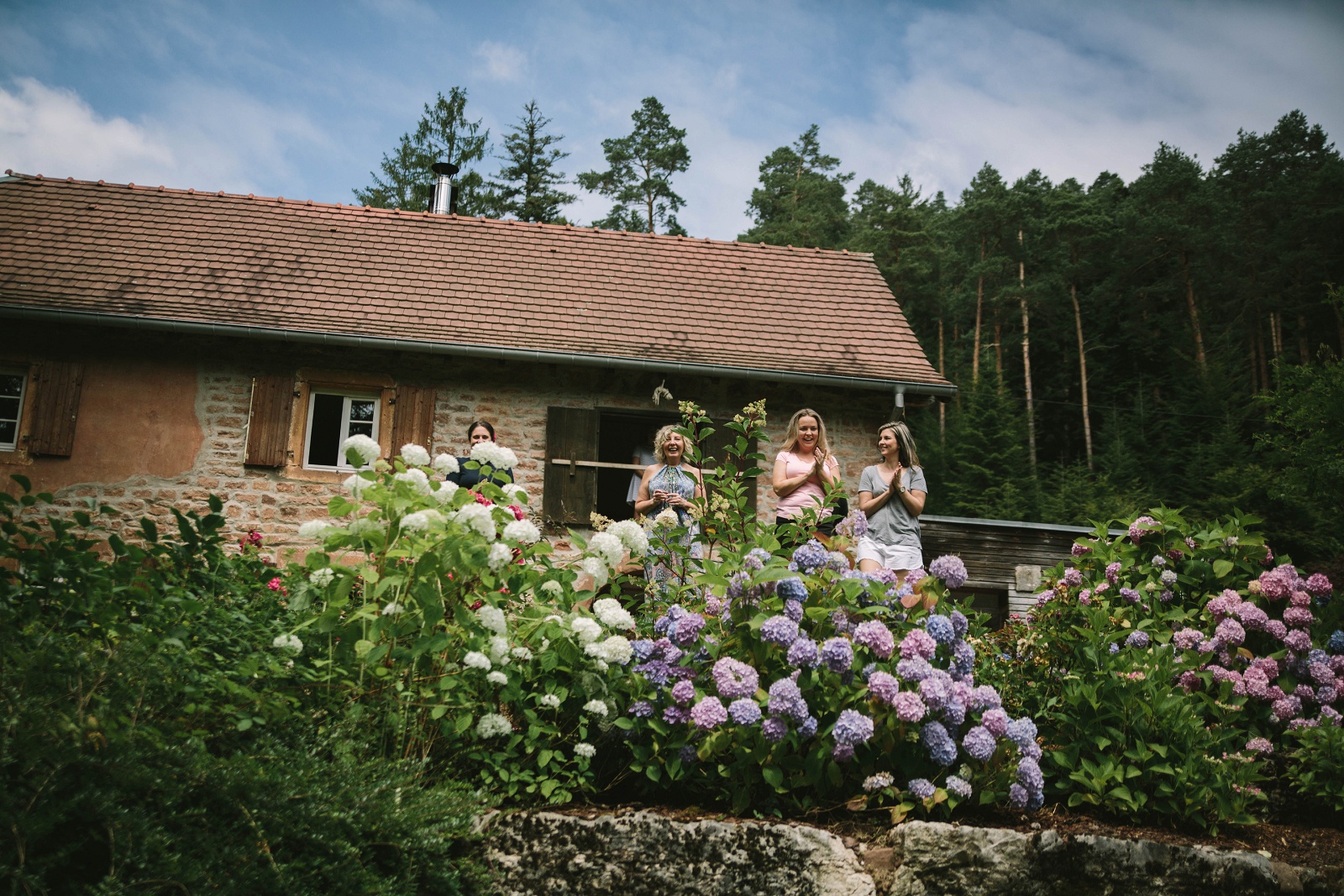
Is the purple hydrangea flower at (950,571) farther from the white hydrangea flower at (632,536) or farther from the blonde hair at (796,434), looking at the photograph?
the blonde hair at (796,434)

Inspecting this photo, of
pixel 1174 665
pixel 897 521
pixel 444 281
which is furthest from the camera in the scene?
pixel 444 281

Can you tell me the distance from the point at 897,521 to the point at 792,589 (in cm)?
273

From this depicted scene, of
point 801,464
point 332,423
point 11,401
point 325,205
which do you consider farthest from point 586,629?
point 325,205

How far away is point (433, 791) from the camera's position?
2289mm

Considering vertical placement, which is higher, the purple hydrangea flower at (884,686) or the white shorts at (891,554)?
the white shorts at (891,554)

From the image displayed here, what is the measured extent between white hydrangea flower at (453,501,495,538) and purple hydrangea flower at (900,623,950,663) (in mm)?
1250

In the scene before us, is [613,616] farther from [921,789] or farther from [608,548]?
[921,789]

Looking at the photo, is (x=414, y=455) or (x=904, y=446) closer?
(x=414, y=455)

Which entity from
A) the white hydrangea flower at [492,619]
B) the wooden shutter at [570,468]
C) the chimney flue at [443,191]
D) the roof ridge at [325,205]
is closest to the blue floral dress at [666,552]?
the white hydrangea flower at [492,619]

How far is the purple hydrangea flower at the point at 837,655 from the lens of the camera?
2562 mm

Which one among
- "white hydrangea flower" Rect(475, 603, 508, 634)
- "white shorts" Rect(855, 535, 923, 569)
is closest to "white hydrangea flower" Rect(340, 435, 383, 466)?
"white hydrangea flower" Rect(475, 603, 508, 634)

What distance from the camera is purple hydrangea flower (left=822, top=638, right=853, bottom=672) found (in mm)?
2562

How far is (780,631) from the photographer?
2.58m

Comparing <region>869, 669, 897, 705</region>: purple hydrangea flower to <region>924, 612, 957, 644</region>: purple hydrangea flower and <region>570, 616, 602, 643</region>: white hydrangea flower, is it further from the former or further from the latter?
<region>570, 616, 602, 643</region>: white hydrangea flower
